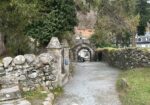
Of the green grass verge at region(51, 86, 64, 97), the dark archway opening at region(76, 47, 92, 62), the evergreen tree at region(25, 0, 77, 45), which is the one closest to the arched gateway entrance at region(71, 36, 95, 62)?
the dark archway opening at region(76, 47, 92, 62)

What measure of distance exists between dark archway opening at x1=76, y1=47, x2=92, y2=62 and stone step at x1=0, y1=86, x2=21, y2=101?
111 ft

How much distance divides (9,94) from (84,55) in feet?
133

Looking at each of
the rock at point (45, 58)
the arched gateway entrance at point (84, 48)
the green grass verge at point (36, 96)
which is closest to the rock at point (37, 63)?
the rock at point (45, 58)

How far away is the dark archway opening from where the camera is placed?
47.1 meters

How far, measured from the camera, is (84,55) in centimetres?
5172

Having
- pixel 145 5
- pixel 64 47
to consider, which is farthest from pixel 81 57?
pixel 64 47

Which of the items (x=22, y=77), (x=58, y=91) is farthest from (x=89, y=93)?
(x=22, y=77)

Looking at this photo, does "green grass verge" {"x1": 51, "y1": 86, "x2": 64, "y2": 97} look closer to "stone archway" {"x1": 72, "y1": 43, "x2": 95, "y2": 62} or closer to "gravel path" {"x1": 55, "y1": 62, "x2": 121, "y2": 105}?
"gravel path" {"x1": 55, "y1": 62, "x2": 121, "y2": 105}

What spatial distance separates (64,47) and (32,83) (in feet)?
18.9

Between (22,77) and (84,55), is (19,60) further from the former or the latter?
(84,55)

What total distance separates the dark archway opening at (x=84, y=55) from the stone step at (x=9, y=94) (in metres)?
33.7

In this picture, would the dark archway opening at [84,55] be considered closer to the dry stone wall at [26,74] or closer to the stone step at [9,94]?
the dry stone wall at [26,74]

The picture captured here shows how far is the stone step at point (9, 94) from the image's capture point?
37.4ft

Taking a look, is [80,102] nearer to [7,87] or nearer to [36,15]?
[7,87]
